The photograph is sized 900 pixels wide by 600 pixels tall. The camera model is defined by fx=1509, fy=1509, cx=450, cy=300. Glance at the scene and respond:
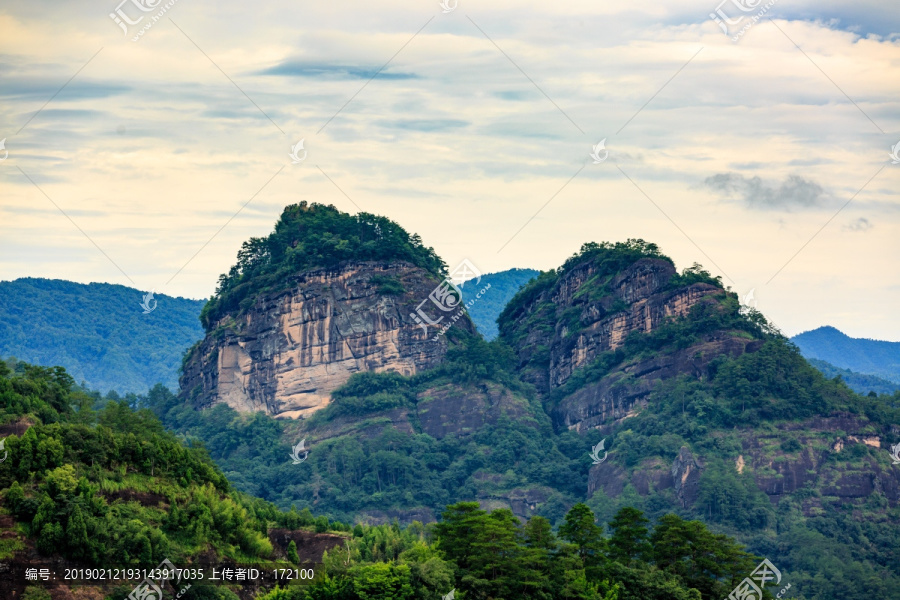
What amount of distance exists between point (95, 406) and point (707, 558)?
66.5m

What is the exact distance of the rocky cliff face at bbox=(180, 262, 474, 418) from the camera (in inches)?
5089

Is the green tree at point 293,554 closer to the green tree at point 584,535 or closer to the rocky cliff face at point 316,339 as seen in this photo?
the green tree at point 584,535

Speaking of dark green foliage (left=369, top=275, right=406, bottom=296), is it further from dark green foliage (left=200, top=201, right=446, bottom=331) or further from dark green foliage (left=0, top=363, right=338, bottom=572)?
dark green foliage (left=0, top=363, right=338, bottom=572)

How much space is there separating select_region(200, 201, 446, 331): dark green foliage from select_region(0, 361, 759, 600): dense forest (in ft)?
186

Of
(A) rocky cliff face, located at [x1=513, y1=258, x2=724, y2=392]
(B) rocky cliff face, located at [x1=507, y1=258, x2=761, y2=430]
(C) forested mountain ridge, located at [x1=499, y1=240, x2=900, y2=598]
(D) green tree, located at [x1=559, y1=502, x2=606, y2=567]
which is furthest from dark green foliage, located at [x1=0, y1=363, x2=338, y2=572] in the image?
(A) rocky cliff face, located at [x1=513, y1=258, x2=724, y2=392]

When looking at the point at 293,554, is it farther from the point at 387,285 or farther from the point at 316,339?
the point at 387,285

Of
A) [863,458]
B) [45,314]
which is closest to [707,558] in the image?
[863,458]

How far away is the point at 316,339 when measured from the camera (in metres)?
130

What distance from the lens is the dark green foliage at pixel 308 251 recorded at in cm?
13075

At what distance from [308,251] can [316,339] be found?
7822mm

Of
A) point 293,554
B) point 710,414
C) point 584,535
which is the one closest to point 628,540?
point 584,535

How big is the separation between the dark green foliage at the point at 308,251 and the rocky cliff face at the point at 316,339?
1.10 m

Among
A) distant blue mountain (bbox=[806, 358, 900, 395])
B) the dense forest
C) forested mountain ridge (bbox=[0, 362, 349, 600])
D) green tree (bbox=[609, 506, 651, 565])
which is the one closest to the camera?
forested mountain ridge (bbox=[0, 362, 349, 600])

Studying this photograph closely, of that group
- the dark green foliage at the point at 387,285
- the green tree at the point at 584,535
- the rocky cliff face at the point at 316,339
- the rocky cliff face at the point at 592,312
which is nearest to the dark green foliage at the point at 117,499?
the green tree at the point at 584,535
